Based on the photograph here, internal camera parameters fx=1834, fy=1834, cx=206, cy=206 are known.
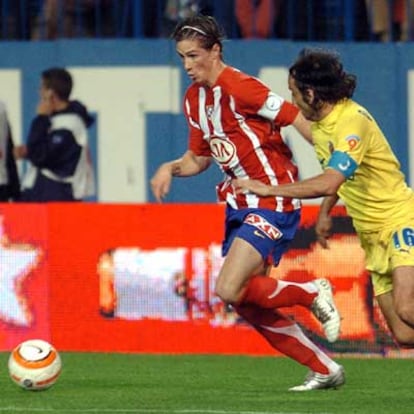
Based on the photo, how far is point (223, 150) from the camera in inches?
420

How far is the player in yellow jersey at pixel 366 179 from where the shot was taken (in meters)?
9.81

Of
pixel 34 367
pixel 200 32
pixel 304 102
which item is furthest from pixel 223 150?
pixel 34 367

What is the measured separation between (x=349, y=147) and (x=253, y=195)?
99 centimetres

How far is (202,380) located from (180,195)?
19.0ft

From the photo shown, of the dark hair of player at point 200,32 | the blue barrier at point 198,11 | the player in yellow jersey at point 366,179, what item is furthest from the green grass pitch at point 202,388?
the blue barrier at point 198,11

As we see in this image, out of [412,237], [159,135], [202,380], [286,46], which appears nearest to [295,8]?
[286,46]

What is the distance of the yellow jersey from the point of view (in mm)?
9898

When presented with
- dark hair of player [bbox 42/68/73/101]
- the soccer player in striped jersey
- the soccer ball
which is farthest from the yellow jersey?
dark hair of player [bbox 42/68/73/101]

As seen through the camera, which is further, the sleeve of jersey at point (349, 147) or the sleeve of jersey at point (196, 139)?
the sleeve of jersey at point (196, 139)

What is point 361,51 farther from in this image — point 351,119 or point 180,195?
point 351,119

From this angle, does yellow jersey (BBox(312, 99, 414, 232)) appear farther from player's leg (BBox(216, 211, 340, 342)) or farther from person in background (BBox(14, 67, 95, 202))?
person in background (BBox(14, 67, 95, 202))

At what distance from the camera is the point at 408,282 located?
32.4ft

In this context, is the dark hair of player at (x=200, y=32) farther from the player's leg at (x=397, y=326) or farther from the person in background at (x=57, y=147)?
the person in background at (x=57, y=147)

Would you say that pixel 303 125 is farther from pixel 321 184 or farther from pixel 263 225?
pixel 321 184
